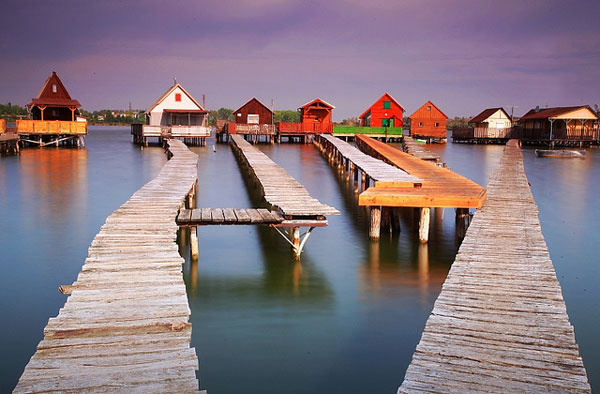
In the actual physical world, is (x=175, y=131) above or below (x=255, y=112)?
below

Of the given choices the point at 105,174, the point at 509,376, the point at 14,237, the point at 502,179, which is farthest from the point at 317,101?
the point at 509,376

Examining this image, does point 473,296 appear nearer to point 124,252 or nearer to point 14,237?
point 124,252

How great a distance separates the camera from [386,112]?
6353 cm

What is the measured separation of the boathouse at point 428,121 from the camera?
220 ft

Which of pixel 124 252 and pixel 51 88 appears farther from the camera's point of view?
pixel 51 88

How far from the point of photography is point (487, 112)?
66812mm

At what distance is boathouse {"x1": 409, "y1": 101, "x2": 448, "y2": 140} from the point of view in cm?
6694

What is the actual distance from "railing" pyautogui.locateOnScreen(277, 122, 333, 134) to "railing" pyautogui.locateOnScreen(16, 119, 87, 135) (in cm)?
2084

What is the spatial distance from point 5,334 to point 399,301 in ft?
23.0

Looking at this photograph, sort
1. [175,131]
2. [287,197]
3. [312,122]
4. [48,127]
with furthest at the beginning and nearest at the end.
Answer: [312,122] < [175,131] < [48,127] < [287,197]

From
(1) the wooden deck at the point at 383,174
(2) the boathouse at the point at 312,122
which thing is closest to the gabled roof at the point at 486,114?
(2) the boathouse at the point at 312,122

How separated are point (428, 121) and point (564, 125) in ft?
48.2

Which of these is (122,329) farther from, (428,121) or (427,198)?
(428,121)

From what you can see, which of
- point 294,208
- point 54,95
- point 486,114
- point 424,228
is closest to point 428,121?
point 486,114
